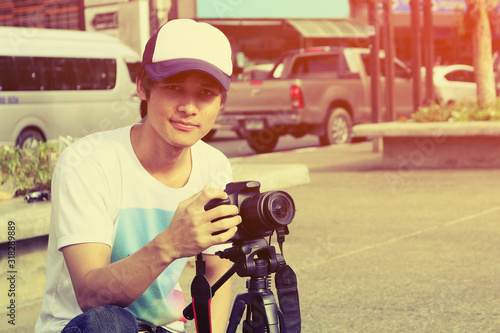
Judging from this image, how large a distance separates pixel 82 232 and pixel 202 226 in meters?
0.38

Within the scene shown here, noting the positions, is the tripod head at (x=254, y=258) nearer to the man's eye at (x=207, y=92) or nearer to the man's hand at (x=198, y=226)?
the man's hand at (x=198, y=226)

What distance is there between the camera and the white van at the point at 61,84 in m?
15.9

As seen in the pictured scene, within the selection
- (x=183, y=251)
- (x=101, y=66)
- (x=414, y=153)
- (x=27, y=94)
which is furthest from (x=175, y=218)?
(x=101, y=66)

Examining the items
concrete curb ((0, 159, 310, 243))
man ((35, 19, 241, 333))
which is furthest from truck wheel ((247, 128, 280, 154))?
man ((35, 19, 241, 333))

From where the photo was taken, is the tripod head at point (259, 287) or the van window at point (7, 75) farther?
the van window at point (7, 75)

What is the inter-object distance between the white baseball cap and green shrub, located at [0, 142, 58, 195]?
152 inches

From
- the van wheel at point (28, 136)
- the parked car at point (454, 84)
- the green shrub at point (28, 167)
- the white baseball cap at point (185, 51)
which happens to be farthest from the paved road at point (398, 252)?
the parked car at point (454, 84)

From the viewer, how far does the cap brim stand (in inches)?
88.6

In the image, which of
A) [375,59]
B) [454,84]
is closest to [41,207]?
[375,59]

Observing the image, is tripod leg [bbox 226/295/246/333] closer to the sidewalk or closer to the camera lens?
the camera lens

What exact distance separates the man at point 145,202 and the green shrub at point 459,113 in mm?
9431

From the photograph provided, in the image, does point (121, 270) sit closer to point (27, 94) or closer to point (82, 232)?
point (82, 232)

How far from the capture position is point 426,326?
454 centimetres

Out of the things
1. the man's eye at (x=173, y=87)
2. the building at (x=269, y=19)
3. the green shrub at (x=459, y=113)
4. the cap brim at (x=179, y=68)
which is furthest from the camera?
the building at (x=269, y=19)
